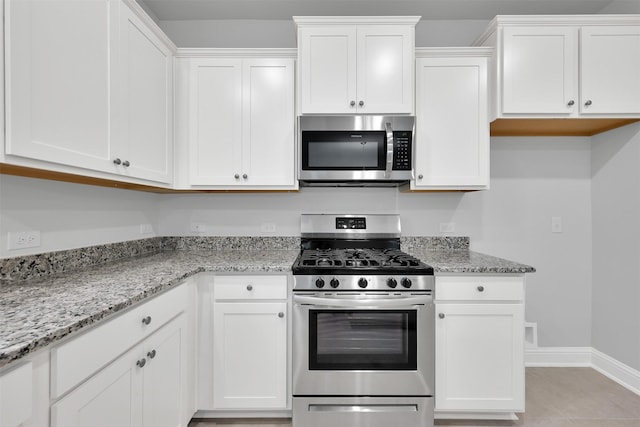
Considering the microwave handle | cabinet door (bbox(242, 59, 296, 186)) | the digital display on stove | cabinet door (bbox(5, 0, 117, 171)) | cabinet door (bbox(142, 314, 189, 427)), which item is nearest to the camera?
cabinet door (bbox(5, 0, 117, 171))

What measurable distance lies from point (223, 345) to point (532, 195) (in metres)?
2.62

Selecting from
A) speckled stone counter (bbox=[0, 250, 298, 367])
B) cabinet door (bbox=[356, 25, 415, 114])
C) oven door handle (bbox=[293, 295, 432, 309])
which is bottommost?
oven door handle (bbox=[293, 295, 432, 309])

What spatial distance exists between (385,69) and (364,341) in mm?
1754

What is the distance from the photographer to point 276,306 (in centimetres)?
192

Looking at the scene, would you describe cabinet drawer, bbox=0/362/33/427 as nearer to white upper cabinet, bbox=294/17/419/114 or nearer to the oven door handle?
the oven door handle

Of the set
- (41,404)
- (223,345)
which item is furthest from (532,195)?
(41,404)

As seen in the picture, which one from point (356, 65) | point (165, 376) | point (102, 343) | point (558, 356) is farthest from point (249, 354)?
point (558, 356)

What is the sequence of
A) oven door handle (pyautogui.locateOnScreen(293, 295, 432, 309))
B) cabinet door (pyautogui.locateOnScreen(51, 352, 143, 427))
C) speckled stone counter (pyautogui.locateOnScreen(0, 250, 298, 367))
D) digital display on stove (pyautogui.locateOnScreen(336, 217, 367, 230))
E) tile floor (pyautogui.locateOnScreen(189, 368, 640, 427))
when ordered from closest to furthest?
speckled stone counter (pyautogui.locateOnScreen(0, 250, 298, 367)) < cabinet door (pyautogui.locateOnScreen(51, 352, 143, 427)) < oven door handle (pyautogui.locateOnScreen(293, 295, 432, 309)) < tile floor (pyautogui.locateOnScreen(189, 368, 640, 427)) < digital display on stove (pyautogui.locateOnScreen(336, 217, 367, 230))

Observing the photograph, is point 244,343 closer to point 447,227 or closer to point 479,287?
point 479,287

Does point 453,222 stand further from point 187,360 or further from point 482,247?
point 187,360

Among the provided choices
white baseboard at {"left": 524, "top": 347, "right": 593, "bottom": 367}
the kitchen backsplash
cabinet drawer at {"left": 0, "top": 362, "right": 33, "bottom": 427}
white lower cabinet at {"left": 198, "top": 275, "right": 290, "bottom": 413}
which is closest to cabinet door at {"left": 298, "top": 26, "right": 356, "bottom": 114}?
the kitchen backsplash

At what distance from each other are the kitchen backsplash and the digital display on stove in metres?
0.34

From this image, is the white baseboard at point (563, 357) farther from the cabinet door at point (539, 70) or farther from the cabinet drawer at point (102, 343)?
the cabinet drawer at point (102, 343)

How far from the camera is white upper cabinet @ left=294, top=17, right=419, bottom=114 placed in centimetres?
217
